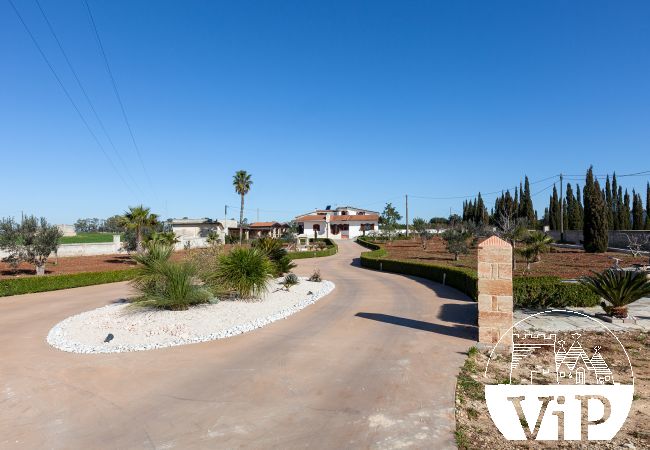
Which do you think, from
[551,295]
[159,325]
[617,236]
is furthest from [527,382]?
[617,236]

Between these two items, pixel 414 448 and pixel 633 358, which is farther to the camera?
pixel 633 358

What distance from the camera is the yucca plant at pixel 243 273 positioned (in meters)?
14.8

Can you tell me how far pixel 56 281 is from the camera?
21.2 m

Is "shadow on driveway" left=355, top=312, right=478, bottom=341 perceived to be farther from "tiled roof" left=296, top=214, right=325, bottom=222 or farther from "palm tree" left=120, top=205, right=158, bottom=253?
"tiled roof" left=296, top=214, right=325, bottom=222

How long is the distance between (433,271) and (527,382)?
15262 millimetres

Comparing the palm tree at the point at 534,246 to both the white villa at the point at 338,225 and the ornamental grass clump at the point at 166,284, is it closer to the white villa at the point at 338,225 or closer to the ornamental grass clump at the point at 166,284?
the ornamental grass clump at the point at 166,284

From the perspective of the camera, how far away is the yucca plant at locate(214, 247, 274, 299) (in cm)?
1477

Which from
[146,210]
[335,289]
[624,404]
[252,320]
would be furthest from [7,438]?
[146,210]

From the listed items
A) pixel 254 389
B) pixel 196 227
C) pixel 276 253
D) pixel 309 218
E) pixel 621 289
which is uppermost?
pixel 309 218

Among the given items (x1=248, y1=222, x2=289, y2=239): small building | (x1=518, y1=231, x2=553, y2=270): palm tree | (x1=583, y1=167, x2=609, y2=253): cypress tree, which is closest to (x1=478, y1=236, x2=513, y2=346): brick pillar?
(x1=518, y1=231, x2=553, y2=270): palm tree

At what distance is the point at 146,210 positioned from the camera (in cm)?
3969

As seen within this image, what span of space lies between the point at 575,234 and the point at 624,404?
51197 mm

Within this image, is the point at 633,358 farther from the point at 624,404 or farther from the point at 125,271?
the point at 125,271

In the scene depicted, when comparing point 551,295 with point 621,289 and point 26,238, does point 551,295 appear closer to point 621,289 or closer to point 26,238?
point 621,289
